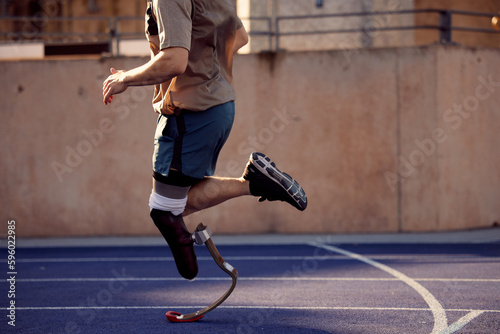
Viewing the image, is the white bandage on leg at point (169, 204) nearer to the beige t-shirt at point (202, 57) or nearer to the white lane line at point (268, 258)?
the beige t-shirt at point (202, 57)

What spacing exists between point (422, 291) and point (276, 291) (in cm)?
128

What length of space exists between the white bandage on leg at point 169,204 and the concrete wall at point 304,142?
8.55 metres

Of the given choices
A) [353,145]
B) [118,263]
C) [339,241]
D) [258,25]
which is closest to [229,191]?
[118,263]

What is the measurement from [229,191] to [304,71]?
9189mm

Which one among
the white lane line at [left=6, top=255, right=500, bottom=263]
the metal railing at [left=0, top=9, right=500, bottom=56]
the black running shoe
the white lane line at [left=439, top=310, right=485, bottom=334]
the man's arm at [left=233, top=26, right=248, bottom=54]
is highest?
the metal railing at [left=0, top=9, right=500, bottom=56]

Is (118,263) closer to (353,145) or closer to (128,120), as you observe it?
(128,120)

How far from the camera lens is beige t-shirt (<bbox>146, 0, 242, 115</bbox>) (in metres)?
4.43

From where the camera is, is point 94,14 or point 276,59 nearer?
point 276,59

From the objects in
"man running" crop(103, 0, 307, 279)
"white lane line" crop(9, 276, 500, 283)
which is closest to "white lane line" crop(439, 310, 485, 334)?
"man running" crop(103, 0, 307, 279)

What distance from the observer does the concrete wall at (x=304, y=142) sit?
522 inches

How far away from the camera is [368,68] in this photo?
13273 mm

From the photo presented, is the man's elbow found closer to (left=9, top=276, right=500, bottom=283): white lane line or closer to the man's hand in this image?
the man's hand

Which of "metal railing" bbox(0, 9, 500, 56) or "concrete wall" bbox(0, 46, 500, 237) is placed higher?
"metal railing" bbox(0, 9, 500, 56)

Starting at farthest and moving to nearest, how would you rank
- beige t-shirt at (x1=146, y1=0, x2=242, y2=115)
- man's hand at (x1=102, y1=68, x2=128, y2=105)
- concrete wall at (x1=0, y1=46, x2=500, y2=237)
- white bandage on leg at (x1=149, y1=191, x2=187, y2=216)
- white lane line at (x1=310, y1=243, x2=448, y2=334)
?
concrete wall at (x1=0, y1=46, x2=500, y2=237), white lane line at (x1=310, y1=243, x2=448, y2=334), white bandage on leg at (x1=149, y1=191, x2=187, y2=216), beige t-shirt at (x1=146, y1=0, x2=242, y2=115), man's hand at (x1=102, y1=68, x2=128, y2=105)
